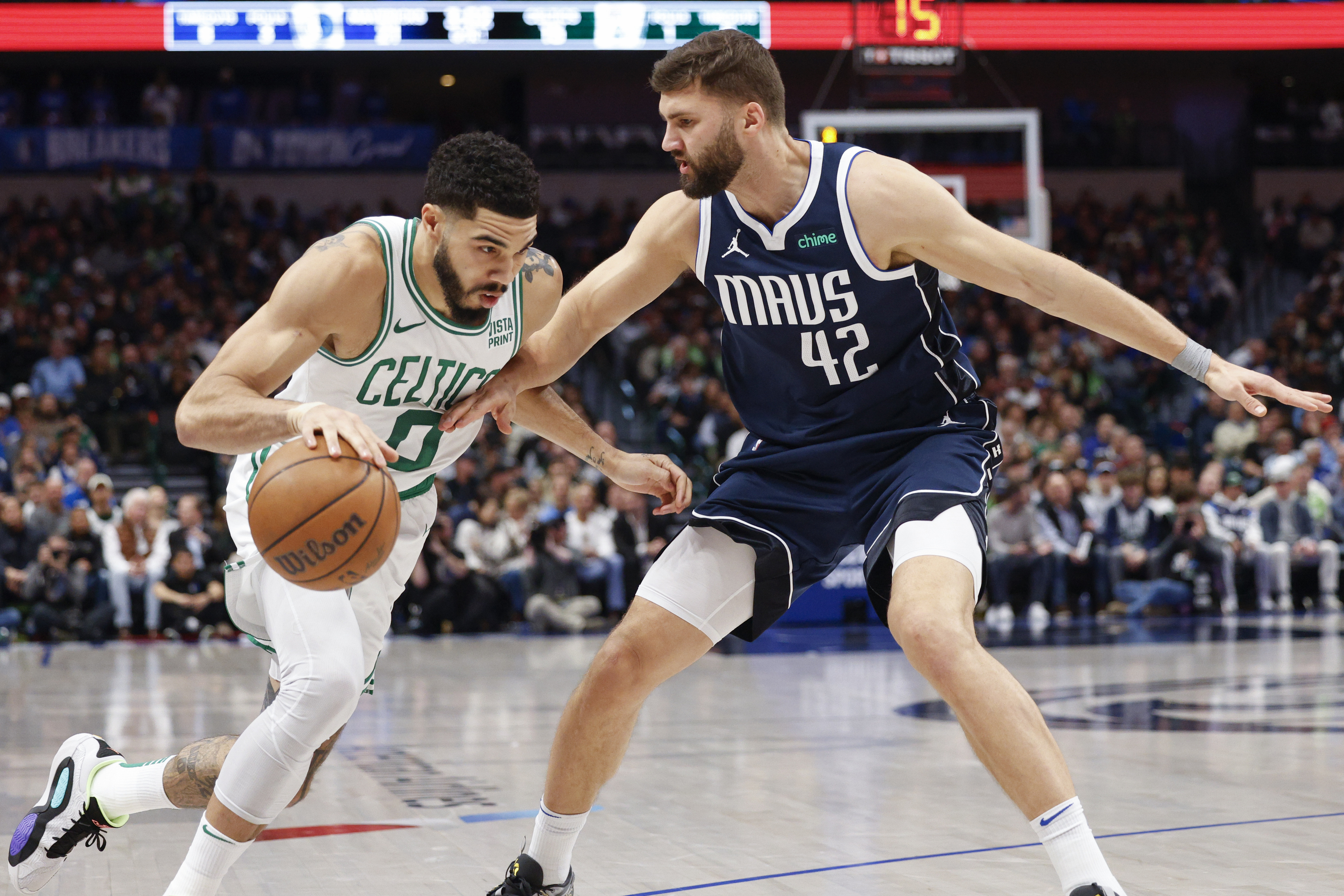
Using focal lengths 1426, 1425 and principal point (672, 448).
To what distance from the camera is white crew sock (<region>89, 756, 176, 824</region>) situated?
3.95 m

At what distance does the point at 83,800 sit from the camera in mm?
4039

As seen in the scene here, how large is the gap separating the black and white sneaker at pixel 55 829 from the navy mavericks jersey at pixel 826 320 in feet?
7.21

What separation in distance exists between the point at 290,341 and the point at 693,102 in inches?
46.5

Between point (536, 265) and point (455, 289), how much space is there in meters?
0.55

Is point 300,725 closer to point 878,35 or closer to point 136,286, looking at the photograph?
point 878,35

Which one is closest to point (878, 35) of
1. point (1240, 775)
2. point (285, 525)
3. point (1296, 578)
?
point (1296, 578)

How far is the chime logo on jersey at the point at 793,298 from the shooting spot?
3.70 meters

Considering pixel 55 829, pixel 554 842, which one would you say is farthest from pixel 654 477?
pixel 55 829

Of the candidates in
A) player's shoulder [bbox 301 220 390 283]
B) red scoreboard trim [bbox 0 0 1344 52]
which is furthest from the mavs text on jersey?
red scoreboard trim [bbox 0 0 1344 52]

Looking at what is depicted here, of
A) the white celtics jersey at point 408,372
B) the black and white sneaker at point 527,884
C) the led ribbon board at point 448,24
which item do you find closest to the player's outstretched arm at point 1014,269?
the white celtics jersey at point 408,372

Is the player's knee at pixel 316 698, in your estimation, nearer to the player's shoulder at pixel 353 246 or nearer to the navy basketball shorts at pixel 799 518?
the navy basketball shorts at pixel 799 518

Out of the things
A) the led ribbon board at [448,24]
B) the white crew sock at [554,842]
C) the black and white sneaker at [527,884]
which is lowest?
the black and white sneaker at [527,884]

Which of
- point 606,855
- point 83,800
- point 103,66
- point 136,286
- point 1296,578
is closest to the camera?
point 83,800

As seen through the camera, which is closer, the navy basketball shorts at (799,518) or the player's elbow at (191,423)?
the player's elbow at (191,423)
